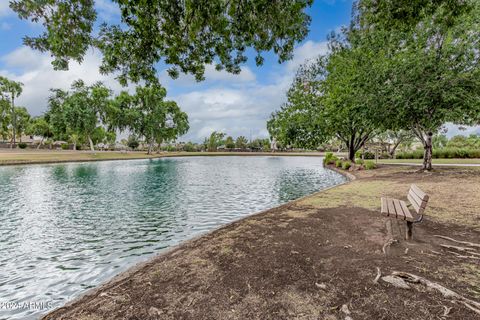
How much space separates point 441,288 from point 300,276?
64.3 inches

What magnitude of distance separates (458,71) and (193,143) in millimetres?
86302

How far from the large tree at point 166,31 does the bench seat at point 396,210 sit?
513 centimetres

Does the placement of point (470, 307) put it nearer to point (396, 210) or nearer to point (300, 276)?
point (300, 276)

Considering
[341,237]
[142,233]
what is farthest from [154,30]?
[341,237]

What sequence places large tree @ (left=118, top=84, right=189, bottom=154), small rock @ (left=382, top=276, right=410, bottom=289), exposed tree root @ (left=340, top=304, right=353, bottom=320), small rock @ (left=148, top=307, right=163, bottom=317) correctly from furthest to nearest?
large tree @ (left=118, top=84, right=189, bottom=154), small rock @ (left=382, top=276, right=410, bottom=289), small rock @ (left=148, top=307, right=163, bottom=317), exposed tree root @ (left=340, top=304, right=353, bottom=320)

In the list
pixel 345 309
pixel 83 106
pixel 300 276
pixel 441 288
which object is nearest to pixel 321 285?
pixel 300 276

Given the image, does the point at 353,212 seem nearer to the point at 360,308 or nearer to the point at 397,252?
the point at 397,252

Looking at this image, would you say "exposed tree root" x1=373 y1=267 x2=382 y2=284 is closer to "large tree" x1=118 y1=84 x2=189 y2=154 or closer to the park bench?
the park bench

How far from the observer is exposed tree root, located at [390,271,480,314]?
252cm

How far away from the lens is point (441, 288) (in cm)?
282

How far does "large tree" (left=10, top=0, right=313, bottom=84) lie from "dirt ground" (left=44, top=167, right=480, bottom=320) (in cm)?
503

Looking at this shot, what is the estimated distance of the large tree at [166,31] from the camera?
17.6 ft

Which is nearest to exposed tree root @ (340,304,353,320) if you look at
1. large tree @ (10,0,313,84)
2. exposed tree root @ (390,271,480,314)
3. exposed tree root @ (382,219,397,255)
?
Result: exposed tree root @ (390,271,480,314)

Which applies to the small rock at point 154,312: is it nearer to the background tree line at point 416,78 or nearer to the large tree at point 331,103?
the background tree line at point 416,78
